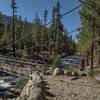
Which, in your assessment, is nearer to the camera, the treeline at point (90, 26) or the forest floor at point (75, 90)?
the forest floor at point (75, 90)

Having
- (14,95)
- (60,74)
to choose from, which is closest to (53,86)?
(14,95)

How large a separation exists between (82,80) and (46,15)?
304 feet

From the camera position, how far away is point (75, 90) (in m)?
15.4

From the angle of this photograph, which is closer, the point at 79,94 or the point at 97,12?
the point at 79,94

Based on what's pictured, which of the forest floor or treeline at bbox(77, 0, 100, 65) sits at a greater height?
treeline at bbox(77, 0, 100, 65)

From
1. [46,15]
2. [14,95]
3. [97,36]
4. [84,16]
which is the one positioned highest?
[46,15]

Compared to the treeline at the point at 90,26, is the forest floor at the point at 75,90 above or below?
below

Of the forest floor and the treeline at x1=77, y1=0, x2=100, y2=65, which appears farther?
the treeline at x1=77, y1=0, x2=100, y2=65

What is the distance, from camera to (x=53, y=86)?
1714cm

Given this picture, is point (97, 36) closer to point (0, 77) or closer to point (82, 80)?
point (0, 77)

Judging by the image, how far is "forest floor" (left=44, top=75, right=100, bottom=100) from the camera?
45.4ft

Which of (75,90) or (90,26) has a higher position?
(90,26)

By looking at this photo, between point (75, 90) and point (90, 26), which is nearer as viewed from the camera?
point (75, 90)

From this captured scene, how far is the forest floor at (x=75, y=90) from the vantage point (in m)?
13.9
